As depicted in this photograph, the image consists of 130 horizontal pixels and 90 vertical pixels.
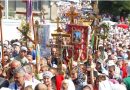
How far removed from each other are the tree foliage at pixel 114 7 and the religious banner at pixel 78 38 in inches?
1976

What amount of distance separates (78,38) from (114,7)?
5132cm

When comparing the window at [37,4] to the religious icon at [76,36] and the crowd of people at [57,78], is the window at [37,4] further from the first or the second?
the crowd of people at [57,78]

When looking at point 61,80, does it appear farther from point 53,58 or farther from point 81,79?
point 53,58

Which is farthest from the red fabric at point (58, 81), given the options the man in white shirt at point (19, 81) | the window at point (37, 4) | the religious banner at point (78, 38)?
the window at point (37, 4)

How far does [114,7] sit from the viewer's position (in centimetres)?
6475

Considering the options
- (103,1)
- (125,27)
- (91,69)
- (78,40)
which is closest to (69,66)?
(91,69)

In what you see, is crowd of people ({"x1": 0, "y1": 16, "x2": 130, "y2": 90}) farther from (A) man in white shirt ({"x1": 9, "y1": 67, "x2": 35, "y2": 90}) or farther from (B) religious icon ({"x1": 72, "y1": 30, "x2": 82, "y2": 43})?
(B) religious icon ({"x1": 72, "y1": 30, "x2": 82, "y2": 43})

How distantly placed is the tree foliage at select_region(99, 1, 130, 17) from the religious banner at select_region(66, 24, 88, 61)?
165ft

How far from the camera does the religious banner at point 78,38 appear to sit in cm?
1361

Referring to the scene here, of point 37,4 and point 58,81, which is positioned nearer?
point 58,81

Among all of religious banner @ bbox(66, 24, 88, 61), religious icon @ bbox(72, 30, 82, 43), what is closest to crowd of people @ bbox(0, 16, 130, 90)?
religious banner @ bbox(66, 24, 88, 61)

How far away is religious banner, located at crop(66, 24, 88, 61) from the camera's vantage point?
13609 millimetres

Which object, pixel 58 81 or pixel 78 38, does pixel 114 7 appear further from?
pixel 58 81

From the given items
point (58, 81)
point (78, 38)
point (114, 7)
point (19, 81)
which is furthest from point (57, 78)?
point (114, 7)
